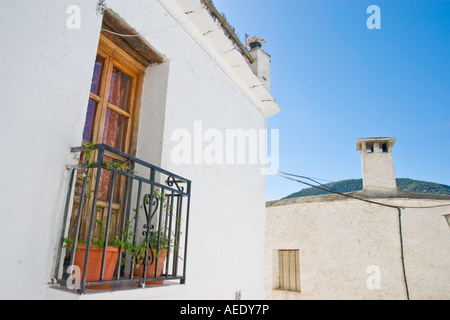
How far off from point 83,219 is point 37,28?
48.9 inches

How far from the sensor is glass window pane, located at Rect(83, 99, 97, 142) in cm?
233

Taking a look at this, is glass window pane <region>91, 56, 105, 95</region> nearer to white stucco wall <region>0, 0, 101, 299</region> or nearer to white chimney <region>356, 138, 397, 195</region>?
white stucco wall <region>0, 0, 101, 299</region>

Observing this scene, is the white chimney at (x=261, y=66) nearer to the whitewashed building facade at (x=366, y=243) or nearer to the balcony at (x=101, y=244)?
the balcony at (x=101, y=244)

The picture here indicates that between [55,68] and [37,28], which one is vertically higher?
[37,28]

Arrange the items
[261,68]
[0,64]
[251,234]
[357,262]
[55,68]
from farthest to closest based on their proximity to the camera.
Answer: [357,262], [261,68], [251,234], [55,68], [0,64]

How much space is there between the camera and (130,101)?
285cm

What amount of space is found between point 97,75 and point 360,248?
26.2 ft

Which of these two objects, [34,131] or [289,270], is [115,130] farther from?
[289,270]

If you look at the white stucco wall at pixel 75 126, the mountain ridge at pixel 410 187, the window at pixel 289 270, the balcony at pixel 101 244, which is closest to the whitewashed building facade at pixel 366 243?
the window at pixel 289 270

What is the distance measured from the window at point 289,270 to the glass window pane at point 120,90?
7798 mm

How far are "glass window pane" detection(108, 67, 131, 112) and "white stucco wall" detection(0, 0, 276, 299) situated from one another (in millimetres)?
162
